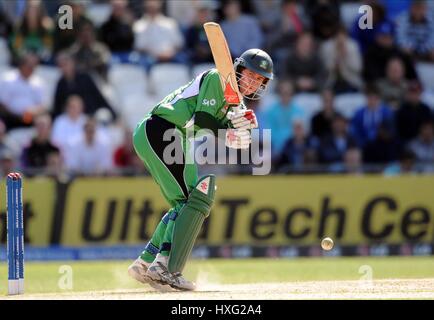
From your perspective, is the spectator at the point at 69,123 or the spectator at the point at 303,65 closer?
the spectator at the point at 69,123

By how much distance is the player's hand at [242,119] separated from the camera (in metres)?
8.38

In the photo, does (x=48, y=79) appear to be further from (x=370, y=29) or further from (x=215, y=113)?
(x=215, y=113)

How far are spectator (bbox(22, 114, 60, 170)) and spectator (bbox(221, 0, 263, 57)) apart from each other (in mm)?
3220

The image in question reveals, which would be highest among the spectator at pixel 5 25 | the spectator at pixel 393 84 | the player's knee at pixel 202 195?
the spectator at pixel 5 25

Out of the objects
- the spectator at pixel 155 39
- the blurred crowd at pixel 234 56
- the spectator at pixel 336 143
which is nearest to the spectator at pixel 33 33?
the blurred crowd at pixel 234 56

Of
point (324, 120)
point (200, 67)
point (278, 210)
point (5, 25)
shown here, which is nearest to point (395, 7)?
point (324, 120)

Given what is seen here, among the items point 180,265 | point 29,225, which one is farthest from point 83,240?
point 180,265

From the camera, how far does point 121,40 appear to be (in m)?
16.5

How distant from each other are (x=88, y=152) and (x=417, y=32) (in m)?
5.56

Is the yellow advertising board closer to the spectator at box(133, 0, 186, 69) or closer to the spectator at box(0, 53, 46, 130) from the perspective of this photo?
the spectator at box(0, 53, 46, 130)

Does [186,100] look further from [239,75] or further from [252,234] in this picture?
[252,234]

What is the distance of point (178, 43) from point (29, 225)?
13.0ft

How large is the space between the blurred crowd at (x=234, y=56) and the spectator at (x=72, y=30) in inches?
0.9

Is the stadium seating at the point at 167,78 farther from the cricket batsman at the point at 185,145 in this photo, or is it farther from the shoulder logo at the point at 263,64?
the shoulder logo at the point at 263,64
